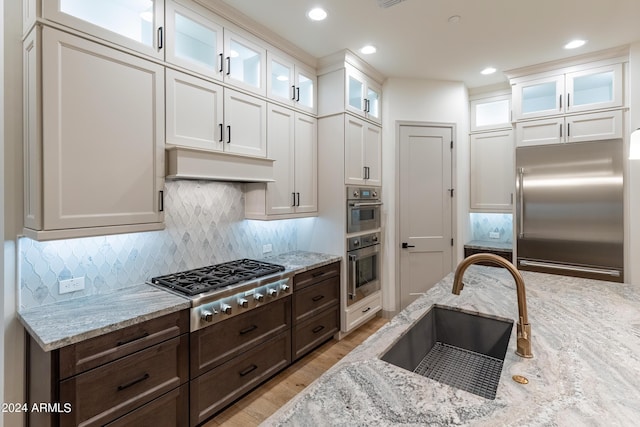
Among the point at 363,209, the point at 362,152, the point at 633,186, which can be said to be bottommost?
the point at 363,209

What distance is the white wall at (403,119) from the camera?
3889mm

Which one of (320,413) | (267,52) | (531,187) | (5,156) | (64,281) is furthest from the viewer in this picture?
(531,187)

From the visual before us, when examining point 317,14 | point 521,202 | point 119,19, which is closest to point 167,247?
point 119,19

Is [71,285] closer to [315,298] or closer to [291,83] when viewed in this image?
[315,298]

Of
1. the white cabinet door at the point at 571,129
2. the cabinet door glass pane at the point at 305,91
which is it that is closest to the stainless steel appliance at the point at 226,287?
the cabinet door glass pane at the point at 305,91

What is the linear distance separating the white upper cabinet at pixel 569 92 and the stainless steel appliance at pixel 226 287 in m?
3.32

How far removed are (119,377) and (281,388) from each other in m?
1.27

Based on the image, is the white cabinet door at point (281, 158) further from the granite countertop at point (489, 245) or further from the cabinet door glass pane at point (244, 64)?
the granite countertop at point (489, 245)

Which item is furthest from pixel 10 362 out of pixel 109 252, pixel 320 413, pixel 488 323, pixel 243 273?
pixel 488 323

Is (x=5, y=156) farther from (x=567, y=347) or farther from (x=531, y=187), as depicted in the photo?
(x=531, y=187)

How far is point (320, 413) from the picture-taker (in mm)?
846

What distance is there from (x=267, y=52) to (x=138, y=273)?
83.8 inches

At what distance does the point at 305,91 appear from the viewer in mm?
3359

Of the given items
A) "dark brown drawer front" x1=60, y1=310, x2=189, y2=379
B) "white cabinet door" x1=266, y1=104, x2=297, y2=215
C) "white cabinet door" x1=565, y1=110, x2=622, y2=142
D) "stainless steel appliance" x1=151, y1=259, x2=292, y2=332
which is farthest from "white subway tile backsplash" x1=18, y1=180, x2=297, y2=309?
"white cabinet door" x1=565, y1=110, x2=622, y2=142
